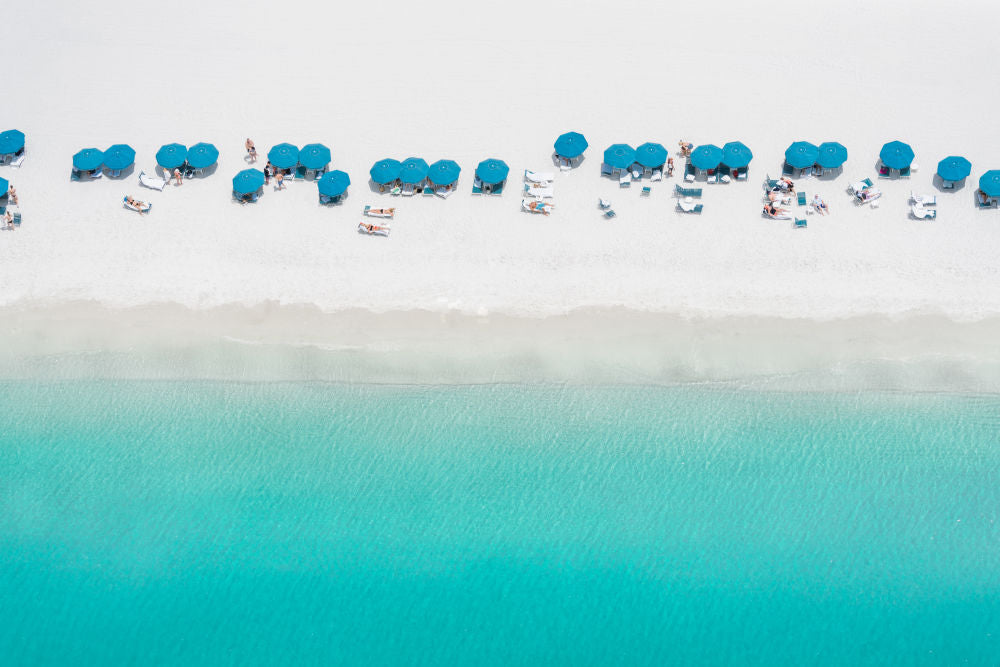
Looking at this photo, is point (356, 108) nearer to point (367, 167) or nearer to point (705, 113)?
point (367, 167)

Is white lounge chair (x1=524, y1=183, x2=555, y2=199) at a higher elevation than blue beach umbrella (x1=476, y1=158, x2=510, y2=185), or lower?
lower

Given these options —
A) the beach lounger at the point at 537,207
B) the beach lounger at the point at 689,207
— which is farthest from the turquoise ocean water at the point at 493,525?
the beach lounger at the point at 689,207

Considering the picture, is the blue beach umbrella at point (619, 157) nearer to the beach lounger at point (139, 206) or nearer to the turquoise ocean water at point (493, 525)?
the turquoise ocean water at point (493, 525)

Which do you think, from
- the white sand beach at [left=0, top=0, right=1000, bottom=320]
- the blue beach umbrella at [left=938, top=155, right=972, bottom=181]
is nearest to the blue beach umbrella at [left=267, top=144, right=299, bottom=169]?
the white sand beach at [left=0, top=0, right=1000, bottom=320]

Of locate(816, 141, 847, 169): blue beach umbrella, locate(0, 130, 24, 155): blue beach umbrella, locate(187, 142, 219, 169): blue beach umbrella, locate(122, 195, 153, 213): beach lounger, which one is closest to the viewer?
locate(816, 141, 847, 169): blue beach umbrella

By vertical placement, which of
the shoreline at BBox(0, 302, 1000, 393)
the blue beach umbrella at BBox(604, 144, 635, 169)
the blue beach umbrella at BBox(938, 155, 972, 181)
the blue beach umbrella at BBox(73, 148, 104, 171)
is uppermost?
the blue beach umbrella at BBox(938, 155, 972, 181)

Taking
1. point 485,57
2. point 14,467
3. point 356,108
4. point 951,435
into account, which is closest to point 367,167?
point 356,108

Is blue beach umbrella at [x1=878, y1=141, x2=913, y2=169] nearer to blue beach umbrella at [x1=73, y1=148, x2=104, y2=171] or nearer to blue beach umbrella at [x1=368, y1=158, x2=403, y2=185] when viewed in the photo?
blue beach umbrella at [x1=368, y1=158, x2=403, y2=185]
